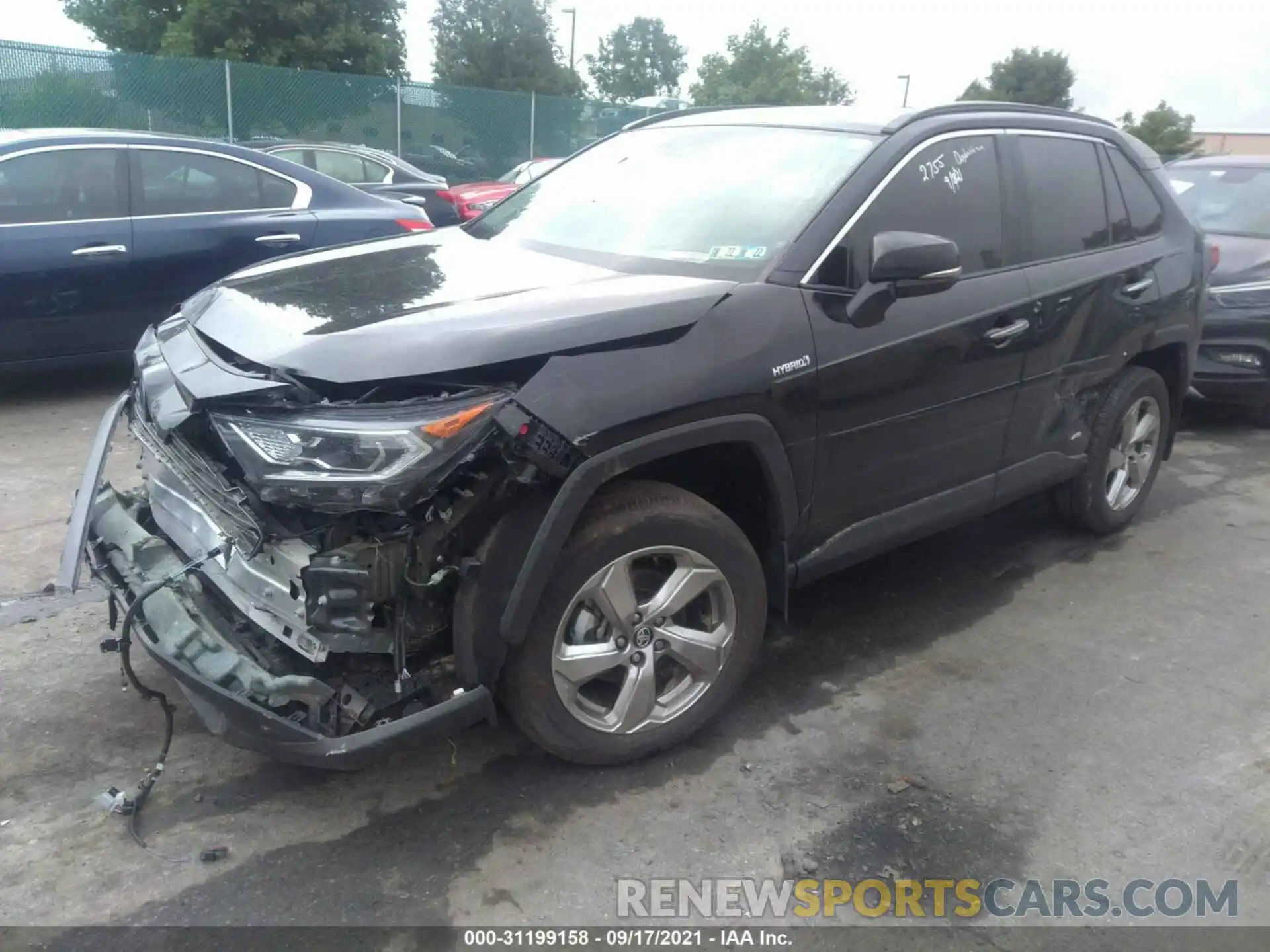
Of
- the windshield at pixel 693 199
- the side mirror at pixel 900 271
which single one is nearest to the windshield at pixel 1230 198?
the windshield at pixel 693 199

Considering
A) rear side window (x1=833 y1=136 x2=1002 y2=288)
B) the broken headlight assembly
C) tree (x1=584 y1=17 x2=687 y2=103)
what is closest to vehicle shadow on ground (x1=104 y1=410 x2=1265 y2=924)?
the broken headlight assembly

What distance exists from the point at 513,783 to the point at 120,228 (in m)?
4.81

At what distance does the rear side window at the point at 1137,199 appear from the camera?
15.1ft

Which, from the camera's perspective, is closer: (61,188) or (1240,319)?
(61,188)

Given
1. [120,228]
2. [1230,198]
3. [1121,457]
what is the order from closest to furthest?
[1121,457] < [120,228] < [1230,198]

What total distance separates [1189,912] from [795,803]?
40.0 inches

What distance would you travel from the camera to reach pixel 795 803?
2982 mm

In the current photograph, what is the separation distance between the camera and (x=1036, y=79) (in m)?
46.4

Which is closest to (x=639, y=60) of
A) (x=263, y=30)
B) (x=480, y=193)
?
(x=263, y=30)

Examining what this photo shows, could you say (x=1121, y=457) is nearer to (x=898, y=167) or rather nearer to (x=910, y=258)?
(x=898, y=167)

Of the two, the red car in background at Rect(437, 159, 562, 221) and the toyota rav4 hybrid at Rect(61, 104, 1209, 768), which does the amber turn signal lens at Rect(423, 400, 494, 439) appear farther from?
the red car in background at Rect(437, 159, 562, 221)

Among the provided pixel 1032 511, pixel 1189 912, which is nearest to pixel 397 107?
pixel 1032 511

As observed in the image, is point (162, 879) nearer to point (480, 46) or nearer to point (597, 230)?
point (597, 230)

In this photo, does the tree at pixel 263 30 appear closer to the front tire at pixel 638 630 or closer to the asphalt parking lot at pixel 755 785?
the asphalt parking lot at pixel 755 785
